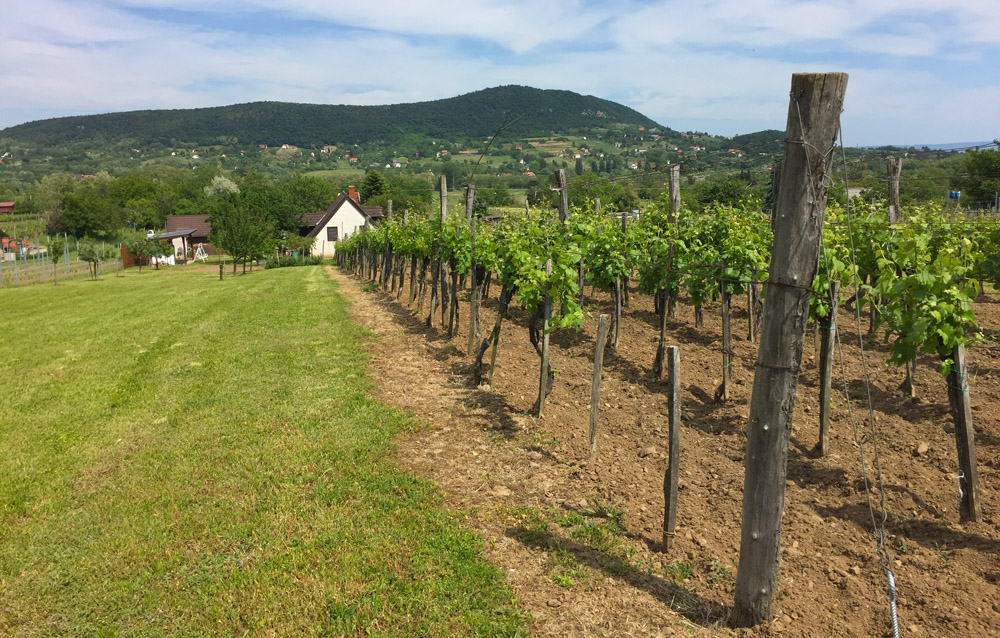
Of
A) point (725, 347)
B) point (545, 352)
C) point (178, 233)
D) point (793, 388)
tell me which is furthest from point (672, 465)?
point (178, 233)

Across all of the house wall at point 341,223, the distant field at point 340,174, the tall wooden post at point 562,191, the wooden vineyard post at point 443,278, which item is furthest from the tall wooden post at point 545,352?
the distant field at point 340,174

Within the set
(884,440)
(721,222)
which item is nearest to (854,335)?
(721,222)

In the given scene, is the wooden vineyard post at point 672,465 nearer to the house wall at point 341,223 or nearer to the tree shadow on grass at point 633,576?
the tree shadow on grass at point 633,576

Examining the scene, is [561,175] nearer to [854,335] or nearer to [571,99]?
[854,335]

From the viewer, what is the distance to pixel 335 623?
3.76 meters

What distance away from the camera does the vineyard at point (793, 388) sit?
3930 mm

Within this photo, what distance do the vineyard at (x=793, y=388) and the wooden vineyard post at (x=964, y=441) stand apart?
0.02 meters

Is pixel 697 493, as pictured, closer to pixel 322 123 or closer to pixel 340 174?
pixel 340 174

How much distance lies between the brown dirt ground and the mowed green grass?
1.53 ft

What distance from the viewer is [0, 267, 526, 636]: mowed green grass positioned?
3.89 m

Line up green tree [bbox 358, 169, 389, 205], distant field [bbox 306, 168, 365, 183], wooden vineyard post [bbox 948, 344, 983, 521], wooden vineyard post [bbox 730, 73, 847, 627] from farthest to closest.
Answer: distant field [bbox 306, 168, 365, 183], green tree [bbox 358, 169, 389, 205], wooden vineyard post [bbox 948, 344, 983, 521], wooden vineyard post [bbox 730, 73, 847, 627]

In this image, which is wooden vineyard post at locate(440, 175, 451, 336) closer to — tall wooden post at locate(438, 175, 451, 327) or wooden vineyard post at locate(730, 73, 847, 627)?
tall wooden post at locate(438, 175, 451, 327)

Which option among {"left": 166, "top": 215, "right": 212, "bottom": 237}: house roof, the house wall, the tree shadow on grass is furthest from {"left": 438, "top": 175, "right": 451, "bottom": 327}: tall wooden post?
{"left": 166, "top": 215, "right": 212, "bottom": 237}: house roof

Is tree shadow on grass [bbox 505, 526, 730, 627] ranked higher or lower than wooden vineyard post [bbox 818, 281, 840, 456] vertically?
lower
